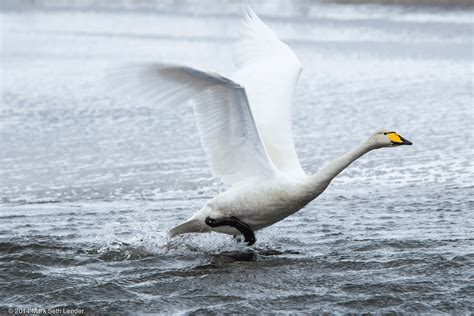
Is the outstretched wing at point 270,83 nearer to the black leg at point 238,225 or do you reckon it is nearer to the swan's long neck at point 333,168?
the swan's long neck at point 333,168

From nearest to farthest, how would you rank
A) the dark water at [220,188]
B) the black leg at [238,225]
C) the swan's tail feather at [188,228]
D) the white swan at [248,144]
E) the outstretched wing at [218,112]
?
the dark water at [220,188]
the outstretched wing at [218,112]
the white swan at [248,144]
the black leg at [238,225]
the swan's tail feather at [188,228]

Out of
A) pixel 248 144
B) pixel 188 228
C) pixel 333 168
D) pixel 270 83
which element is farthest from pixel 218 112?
pixel 270 83

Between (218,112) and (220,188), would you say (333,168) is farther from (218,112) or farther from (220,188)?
(220,188)

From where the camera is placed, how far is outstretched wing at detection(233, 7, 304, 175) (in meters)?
8.27

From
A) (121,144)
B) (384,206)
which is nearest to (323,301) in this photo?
(384,206)

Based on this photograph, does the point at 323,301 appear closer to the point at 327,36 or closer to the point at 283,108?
the point at 283,108

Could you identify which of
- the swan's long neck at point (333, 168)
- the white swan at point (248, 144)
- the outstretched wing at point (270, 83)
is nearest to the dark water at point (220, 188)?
the white swan at point (248, 144)

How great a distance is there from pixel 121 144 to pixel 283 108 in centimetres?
325

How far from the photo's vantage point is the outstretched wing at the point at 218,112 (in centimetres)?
713

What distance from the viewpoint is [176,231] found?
8.17 m

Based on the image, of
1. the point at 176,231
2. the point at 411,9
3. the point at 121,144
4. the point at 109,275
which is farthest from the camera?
the point at 411,9

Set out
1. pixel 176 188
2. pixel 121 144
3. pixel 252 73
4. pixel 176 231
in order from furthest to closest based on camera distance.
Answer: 1. pixel 121 144
2. pixel 176 188
3. pixel 252 73
4. pixel 176 231

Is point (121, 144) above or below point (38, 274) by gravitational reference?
above

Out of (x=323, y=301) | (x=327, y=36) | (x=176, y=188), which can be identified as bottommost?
(x=323, y=301)
